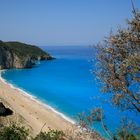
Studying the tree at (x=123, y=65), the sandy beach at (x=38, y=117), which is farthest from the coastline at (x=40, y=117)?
the tree at (x=123, y=65)

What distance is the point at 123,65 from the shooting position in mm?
14719

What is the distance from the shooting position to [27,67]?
142 meters

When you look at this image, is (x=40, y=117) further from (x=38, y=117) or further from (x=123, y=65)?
(x=123, y=65)

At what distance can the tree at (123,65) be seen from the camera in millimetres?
14672

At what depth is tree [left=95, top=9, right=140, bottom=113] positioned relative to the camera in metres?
14.7

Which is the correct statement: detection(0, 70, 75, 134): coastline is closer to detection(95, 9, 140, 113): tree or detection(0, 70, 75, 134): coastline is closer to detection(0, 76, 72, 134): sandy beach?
detection(0, 76, 72, 134): sandy beach

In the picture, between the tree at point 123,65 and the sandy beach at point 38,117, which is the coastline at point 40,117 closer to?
the sandy beach at point 38,117

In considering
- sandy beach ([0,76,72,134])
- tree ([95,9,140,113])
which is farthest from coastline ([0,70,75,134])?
tree ([95,9,140,113])

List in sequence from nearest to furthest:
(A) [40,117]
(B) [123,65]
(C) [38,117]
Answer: (B) [123,65] < (C) [38,117] < (A) [40,117]

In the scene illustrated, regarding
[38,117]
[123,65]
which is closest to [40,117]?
[38,117]

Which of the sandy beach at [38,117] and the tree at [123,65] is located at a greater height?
the tree at [123,65]

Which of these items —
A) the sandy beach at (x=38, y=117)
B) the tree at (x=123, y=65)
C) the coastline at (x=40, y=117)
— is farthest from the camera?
the coastline at (x=40, y=117)

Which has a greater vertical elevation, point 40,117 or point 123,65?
point 123,65

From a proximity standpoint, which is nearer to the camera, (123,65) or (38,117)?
(123,65)
